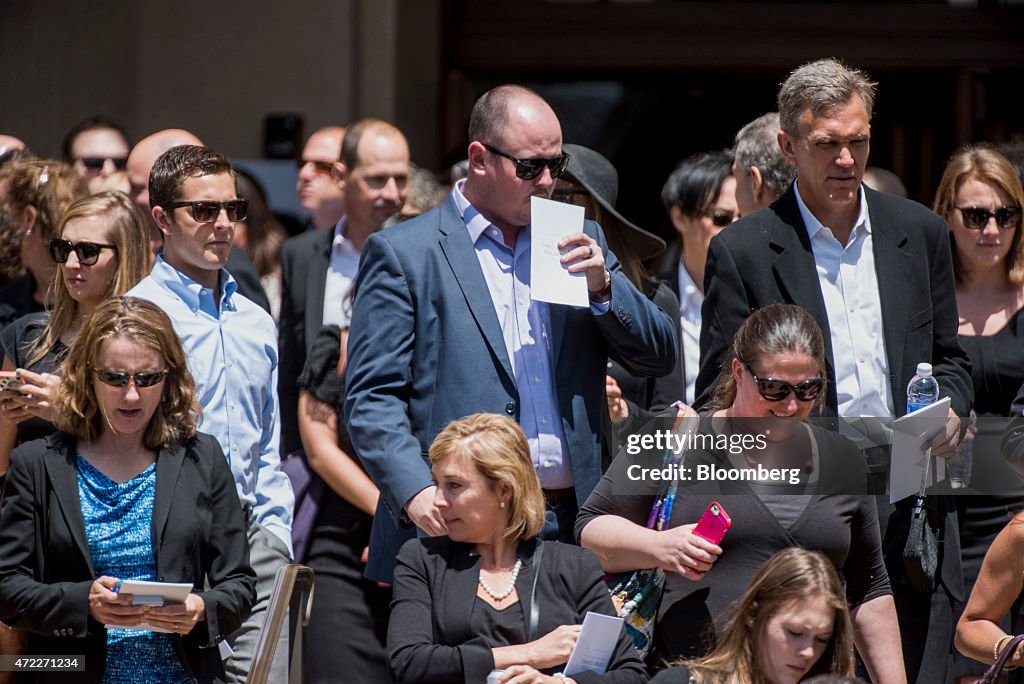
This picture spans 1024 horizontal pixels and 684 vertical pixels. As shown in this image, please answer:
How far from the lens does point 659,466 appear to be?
4246 mm

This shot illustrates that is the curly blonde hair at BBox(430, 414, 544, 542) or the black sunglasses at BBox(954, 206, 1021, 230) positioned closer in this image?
the curly blonde hair at BBox(430, 414, 544, 542)

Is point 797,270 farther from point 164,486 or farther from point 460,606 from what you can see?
point 164,486

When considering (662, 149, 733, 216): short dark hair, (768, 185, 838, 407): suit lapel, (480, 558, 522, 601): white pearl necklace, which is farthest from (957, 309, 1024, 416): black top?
Result: (480, 558, 522, 601): white pearl necklace

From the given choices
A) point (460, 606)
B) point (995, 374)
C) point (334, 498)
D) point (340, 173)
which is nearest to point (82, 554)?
point (460, 606)

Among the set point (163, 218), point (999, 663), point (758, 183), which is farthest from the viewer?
point (758, 183)

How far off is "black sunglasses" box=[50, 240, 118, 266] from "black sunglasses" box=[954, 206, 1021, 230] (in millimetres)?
2960

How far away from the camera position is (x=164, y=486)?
175 inches

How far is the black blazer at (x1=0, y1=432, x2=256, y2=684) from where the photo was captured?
4242 mm

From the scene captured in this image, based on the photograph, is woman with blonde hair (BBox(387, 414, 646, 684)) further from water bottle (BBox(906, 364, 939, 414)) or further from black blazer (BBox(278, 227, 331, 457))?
black blazer (BBox(278, 227, 331, 457))

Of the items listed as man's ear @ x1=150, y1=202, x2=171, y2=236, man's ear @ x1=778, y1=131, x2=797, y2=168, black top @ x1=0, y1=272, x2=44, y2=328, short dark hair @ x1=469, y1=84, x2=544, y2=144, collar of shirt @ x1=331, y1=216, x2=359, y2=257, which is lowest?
black top @ x1=0, y1=272, x2=44, y2=328

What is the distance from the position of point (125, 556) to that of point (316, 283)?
205 cm

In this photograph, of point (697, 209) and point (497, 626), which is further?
point (697, 209)

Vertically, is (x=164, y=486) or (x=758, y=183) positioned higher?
(x=758, y=183)

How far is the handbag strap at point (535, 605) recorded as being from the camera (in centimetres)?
405
